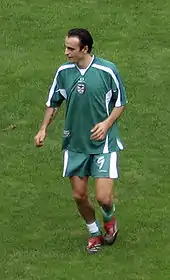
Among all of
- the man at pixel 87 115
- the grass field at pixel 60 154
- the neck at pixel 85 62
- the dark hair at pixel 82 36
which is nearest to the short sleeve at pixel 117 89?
the man at pixel 87 115

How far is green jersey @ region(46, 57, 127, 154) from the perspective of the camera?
31.0 feet

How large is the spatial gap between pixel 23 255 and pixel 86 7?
25.1 feet

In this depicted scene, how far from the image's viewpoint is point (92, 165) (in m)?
9.75

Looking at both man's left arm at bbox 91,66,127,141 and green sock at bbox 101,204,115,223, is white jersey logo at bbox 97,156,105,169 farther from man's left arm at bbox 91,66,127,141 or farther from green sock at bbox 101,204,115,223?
green sock at bbox 101,204,115,223

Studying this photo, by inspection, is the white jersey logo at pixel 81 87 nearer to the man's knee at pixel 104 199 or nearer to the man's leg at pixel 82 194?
the man's leg at pixel 82 194

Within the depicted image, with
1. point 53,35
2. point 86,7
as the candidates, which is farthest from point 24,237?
point 86,7

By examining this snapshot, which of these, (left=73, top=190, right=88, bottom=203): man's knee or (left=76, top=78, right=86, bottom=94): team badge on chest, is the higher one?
(left=76, top=78, right=86, bottom=94): team badge on chest

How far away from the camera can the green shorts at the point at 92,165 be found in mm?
9680

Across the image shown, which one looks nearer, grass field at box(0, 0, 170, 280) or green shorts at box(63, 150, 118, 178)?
green shorts at box(63, 150, 118, 178)

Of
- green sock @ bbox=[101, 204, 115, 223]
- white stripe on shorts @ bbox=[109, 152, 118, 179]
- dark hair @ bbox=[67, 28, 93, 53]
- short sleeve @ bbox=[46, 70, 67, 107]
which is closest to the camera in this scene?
dark hair @ bbox=[67, 28, 93, 53]

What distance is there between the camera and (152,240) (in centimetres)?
1014

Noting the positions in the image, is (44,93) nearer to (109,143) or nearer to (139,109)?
(139,109)

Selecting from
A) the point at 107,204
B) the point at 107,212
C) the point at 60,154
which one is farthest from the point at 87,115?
the point at 60,154

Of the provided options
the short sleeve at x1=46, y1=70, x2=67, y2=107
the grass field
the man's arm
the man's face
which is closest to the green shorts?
the man's arm
